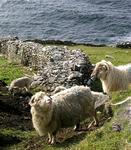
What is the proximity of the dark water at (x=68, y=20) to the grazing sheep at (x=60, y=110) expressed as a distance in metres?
42.6

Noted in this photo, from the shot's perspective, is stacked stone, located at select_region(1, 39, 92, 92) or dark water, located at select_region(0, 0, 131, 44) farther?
dark water, located at select_region(0, 0, 131, 44)

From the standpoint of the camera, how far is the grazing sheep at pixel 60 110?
15766 mm

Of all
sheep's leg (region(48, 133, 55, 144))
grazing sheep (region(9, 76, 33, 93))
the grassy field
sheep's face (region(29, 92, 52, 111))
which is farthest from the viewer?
grazing sheep (region(9, 76, 33, 93))

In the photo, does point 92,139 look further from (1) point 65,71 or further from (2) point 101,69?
(1) point 65,71

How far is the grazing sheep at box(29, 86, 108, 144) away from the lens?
1577 centimetres

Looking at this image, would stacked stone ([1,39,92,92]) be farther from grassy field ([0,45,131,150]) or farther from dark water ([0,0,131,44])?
dark water ([0,0,131,44])

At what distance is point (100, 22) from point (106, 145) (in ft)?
185

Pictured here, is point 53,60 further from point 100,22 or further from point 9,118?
point 100,22

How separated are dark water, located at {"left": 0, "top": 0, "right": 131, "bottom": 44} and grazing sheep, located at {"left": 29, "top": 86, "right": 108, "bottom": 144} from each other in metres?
42.6

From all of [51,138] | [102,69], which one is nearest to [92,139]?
[51,138]

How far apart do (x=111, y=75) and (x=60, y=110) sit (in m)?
4.41

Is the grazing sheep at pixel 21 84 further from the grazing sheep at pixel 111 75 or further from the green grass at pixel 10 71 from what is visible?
the grazing sheep at pixel 111 75

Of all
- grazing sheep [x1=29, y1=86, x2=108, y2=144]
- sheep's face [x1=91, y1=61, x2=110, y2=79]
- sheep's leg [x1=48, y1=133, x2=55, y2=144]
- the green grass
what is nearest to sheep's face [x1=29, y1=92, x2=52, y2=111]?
grazing sheep [x1=29, y1=86, x2=108, y2=144]

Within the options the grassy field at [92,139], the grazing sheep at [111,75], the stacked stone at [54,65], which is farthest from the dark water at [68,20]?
the grassy field at [92,139]
